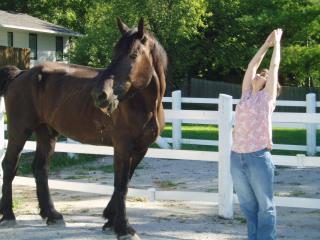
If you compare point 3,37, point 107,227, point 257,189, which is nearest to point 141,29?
point 257,189

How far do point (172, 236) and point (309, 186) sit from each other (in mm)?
4259

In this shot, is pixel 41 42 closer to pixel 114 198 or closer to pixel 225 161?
pixel 225 161

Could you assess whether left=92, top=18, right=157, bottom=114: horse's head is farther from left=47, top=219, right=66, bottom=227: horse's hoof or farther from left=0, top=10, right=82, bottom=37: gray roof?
left=0, top=10, right=82, bottom=37: gray roof

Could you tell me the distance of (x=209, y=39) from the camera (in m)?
37.0

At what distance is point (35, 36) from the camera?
40.7 metres

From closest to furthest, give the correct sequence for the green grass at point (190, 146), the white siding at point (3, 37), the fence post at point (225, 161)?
the fence post at point (225, 161) < the green grass at point (190, 146) < the white siding at point (3, 37)

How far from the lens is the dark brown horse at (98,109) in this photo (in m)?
6.08

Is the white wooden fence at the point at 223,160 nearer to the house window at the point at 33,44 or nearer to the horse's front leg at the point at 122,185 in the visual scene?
the horse's front leg at the point at 122,185

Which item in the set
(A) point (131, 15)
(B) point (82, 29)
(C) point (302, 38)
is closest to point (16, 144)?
(C) point (302, 38)

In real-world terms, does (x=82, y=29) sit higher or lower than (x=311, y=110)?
higher

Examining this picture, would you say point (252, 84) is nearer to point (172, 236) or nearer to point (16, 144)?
point (172, 236)

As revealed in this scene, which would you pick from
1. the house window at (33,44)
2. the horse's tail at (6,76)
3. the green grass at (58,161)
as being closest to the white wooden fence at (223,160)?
the horse's tail at (6,76)

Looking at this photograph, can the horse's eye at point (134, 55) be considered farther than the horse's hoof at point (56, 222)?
No

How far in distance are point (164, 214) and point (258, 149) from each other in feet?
9.61
